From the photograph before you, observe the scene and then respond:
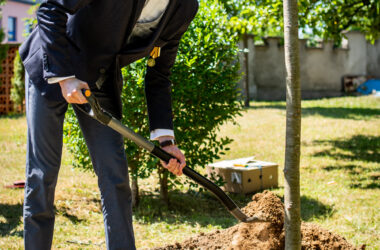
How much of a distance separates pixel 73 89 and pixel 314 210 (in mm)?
3315

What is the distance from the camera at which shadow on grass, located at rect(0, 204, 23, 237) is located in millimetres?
4086

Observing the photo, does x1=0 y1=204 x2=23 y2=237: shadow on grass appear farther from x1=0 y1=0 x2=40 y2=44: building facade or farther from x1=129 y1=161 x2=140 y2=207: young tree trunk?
x1=0 y1=0 x2=40 y2=44: building facade

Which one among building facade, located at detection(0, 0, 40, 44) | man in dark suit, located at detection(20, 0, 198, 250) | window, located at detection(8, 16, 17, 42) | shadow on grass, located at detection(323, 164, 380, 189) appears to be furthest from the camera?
window, located at detection(8, 16, 17, 42)

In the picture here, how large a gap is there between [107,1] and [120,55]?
1.01 feet

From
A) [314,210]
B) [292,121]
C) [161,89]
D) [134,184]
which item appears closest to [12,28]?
[134,184]

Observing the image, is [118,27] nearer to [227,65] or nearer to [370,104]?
[227,65]

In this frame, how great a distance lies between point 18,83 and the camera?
1397 cm

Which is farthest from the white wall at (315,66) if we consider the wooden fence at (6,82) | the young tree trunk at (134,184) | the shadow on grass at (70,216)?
the shadow on grass at (70,216)

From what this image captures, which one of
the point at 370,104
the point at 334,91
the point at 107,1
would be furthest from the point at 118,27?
the point at 334,91

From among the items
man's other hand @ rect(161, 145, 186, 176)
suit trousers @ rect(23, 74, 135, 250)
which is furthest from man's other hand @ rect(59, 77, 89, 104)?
man's other hand @ rect(161, 145, 186, 176)

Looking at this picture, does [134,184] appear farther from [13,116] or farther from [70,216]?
[13,116]

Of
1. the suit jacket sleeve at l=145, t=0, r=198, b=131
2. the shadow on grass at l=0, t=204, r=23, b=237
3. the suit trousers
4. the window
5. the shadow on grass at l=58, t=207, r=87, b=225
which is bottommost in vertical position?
the shadow on grass at l=58, t=207, r=87, b=225

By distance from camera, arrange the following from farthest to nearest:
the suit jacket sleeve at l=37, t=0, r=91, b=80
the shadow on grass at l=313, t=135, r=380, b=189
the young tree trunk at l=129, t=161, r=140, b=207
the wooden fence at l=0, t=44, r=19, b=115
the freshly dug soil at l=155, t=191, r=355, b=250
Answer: the wooden fence at l=0, t=44, r=19, b=115 → the shadow on grass at l=313, t=135, r=380, b=189 → the young tree trunk at l=129, t=161, r=140, b=207 → the freshly dug soil at l=155, t=191, r=355, b=250 → the suit jacket sleeve at l=37, t=0, r=91, b=80

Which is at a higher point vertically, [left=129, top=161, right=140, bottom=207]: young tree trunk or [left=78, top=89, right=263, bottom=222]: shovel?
[left=78, top=89, right=263, bottom=222]: shovel
